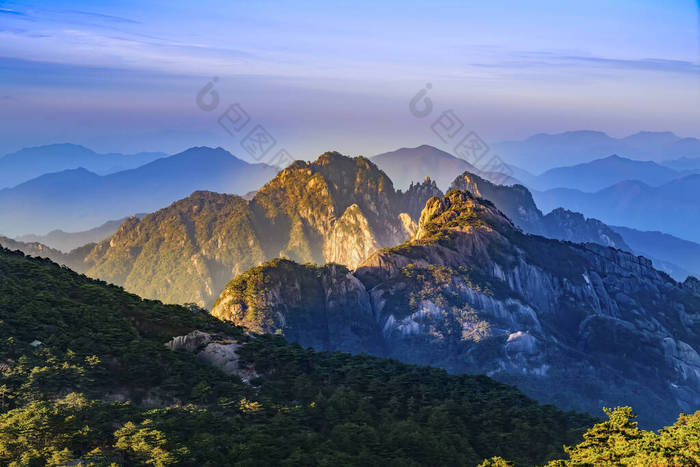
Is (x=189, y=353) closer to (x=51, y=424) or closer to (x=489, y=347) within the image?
(x=51, y=424)

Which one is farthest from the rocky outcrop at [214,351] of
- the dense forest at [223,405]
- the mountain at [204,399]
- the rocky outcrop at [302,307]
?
the rocky outcrop at [302,307]

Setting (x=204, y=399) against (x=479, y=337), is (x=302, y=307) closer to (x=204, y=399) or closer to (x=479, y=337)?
(x=479, y=337)

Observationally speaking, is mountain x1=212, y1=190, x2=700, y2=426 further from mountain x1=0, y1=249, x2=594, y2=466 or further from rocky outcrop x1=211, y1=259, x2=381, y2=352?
mountain x1=0, y1=249, x2=594, y2=466

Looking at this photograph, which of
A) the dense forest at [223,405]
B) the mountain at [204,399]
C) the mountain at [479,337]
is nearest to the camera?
the dense forest at [223,405]

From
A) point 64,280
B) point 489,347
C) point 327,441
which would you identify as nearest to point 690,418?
point 327,441

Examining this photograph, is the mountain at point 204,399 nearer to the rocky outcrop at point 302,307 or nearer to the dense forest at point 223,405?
the dense forest at point 223,405

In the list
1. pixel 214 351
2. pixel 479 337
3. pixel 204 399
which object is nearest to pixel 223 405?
pixel 204 399
